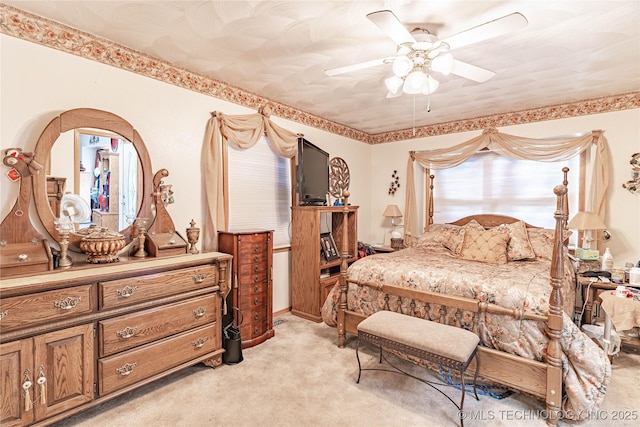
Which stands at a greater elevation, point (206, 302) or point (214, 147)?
point (214, 147)

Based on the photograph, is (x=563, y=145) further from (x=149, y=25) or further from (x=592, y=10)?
(x=149, y=25)

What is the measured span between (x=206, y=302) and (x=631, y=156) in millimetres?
4662

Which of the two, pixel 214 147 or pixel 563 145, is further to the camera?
pixel 563 145

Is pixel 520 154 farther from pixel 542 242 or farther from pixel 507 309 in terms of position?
pixel 507 309

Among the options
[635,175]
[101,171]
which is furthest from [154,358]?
[635,175]

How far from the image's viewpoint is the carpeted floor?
1.97 metres

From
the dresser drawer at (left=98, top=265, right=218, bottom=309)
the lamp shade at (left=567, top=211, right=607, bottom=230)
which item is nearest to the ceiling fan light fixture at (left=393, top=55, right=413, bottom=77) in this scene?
the dresser drawer at (left=98, top=265, right=218, bottom=309)

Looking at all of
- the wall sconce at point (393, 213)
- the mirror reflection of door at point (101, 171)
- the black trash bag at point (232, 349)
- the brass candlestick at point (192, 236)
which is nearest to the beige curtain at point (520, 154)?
the wall sconce at point (393, 213)

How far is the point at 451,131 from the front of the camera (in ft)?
15.2

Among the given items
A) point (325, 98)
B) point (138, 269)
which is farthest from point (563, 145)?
point (138, 269)

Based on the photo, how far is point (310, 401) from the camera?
2170 millimetres

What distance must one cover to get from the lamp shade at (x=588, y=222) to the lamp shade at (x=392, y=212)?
221cm

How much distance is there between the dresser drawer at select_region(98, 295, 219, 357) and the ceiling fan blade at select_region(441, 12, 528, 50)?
8.36 ft

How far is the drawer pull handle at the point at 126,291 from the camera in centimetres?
204
